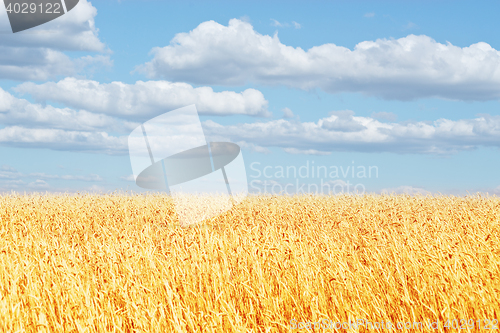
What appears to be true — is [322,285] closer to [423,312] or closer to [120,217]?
[423,312]

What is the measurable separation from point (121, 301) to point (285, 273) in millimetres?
2022

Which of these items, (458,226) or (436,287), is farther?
(458,226)

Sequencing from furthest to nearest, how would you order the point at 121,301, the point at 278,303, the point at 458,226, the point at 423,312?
1. the point at 458,226
2. the point at 121,301
3. the point at 278,303
4. the point at 423,312

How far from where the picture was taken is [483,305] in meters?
4.10

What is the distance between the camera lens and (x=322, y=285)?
502 cm

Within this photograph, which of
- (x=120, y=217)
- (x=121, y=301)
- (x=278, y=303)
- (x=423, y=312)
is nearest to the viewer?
(x=423, y=312)

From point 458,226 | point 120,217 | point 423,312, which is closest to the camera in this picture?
point 423,312

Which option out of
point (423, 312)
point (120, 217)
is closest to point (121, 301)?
point (423, 312)

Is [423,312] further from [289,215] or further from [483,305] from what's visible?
[289,215]

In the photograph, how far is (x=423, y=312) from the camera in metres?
4.09

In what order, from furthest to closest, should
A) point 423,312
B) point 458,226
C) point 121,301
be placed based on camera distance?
point 458,226, point 121,301, point 423,312

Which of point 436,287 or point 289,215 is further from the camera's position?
point 289,215

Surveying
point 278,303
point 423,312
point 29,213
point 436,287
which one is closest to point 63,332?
point 278,303

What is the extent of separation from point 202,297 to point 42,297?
6.70 ft
